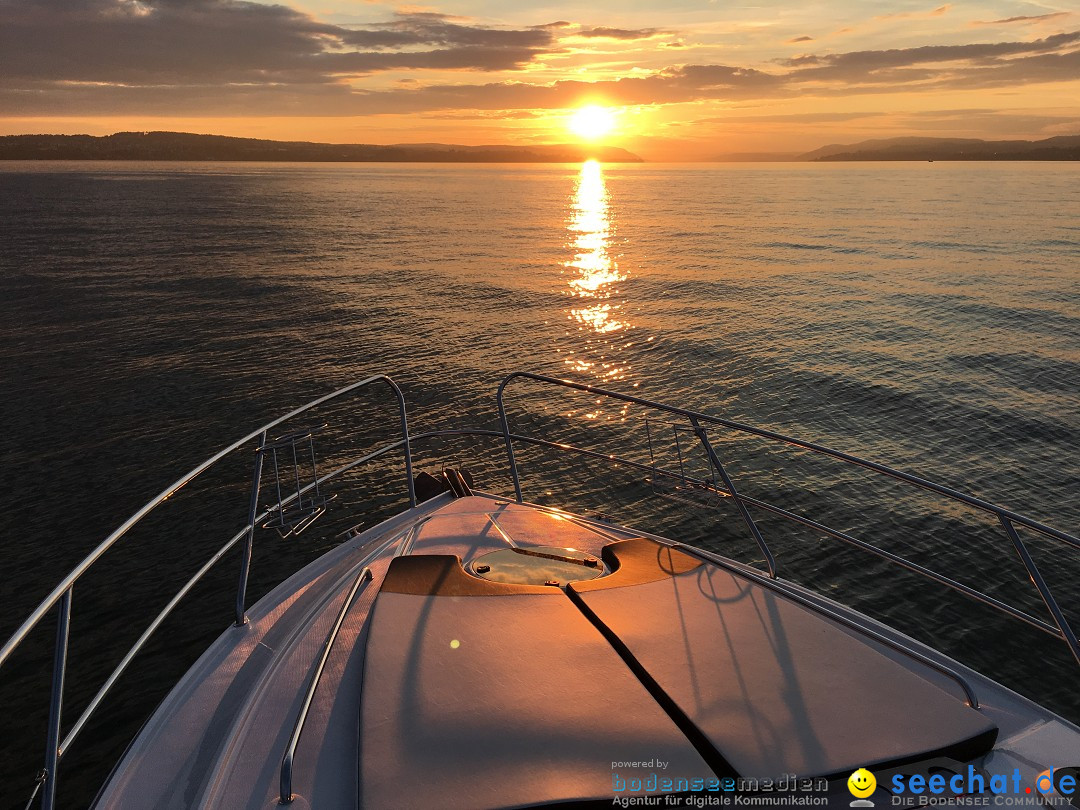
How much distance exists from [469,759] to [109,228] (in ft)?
272

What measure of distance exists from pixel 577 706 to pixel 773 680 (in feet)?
3.96

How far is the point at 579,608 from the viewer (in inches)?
187

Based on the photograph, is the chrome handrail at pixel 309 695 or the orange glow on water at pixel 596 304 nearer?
the chrome handrail at pixel 309 695

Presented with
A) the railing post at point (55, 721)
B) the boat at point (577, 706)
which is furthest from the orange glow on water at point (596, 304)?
the railing post at point (55, 721)

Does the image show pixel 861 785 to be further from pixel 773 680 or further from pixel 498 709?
pixel 498 709

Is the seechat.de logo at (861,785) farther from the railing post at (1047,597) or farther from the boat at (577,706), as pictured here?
the railing post at (1047,597)

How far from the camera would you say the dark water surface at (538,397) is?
39.7 ft

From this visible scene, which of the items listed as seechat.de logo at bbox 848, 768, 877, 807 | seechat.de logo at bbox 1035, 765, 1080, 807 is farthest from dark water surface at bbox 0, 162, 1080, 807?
seechat.de logo at bbox 848, 768, 877, 807

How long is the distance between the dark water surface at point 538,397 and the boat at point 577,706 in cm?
585

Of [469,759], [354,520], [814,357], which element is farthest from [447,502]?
[814,357]

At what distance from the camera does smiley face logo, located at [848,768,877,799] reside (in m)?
3.38

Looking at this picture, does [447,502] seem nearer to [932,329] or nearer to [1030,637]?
[1030,637]

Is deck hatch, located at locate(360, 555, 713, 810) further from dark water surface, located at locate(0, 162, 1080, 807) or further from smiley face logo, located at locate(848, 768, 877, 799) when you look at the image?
dark water surface, located at locate(0, 162, 1080, 807)

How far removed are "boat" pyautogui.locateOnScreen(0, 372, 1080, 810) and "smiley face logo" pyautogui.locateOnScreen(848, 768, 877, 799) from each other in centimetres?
1
